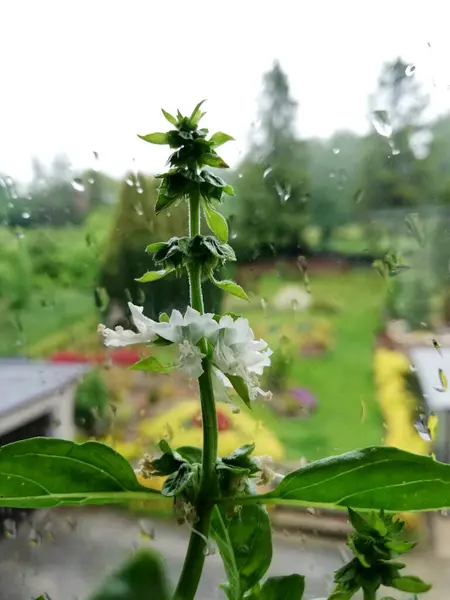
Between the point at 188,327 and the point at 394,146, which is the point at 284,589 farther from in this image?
the point at 394,146

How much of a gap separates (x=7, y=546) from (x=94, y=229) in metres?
0.36

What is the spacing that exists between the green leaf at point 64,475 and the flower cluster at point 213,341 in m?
0.08

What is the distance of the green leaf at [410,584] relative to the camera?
40 centimetres

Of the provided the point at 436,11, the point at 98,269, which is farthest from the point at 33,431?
the point at 436,11

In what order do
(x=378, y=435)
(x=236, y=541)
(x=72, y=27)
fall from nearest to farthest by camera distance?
1. (x=236, y=541)
2. (x=378, y=435)
3. (x=72, y=27)

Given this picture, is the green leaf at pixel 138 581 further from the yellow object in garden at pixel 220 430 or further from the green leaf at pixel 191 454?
the yellow object in garden at pixel 220 430

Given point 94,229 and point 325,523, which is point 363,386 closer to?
point 325,523

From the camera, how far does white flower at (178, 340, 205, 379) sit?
38 centimetres

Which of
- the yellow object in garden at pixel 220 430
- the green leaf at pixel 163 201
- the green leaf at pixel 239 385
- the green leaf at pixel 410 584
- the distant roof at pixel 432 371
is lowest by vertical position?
the green leaf at pixel 410 584

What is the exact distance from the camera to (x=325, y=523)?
653 millimetres

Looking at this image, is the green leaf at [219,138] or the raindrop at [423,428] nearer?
the green leaf at [219,138]

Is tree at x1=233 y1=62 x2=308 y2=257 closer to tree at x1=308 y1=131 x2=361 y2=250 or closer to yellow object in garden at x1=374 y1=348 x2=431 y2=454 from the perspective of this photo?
tree at x1=308 y1=131 x2=361 y2=250

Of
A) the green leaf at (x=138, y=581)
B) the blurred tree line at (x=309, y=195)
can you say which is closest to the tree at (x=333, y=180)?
the blurred tree line at (x=309, y=195)

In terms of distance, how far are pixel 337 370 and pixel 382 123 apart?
0.25m
